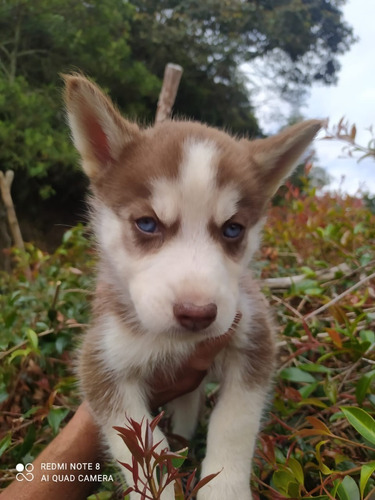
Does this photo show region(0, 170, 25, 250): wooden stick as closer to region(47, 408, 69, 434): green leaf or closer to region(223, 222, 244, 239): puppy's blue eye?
region(47, 408, 69, 434): green leaf

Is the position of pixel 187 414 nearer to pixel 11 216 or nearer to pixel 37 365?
pixel 37 365

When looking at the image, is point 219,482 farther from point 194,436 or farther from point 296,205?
point 296,205

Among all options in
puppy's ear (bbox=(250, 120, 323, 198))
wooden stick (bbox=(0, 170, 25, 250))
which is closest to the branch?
puppy's ear (bbox=(250, 120, 323, 198))

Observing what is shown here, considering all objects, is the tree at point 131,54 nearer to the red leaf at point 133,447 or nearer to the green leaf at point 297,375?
the green leaf at point 297,375

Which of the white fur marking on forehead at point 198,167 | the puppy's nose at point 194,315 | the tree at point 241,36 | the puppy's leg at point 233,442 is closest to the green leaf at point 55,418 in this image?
the puppy's leg at point 233,442

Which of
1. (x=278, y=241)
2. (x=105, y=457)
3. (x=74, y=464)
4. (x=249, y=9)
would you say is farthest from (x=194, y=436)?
(x=249, y=9)

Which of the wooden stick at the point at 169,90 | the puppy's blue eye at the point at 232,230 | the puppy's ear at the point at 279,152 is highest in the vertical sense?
the wooden stick at the point at 169,90
